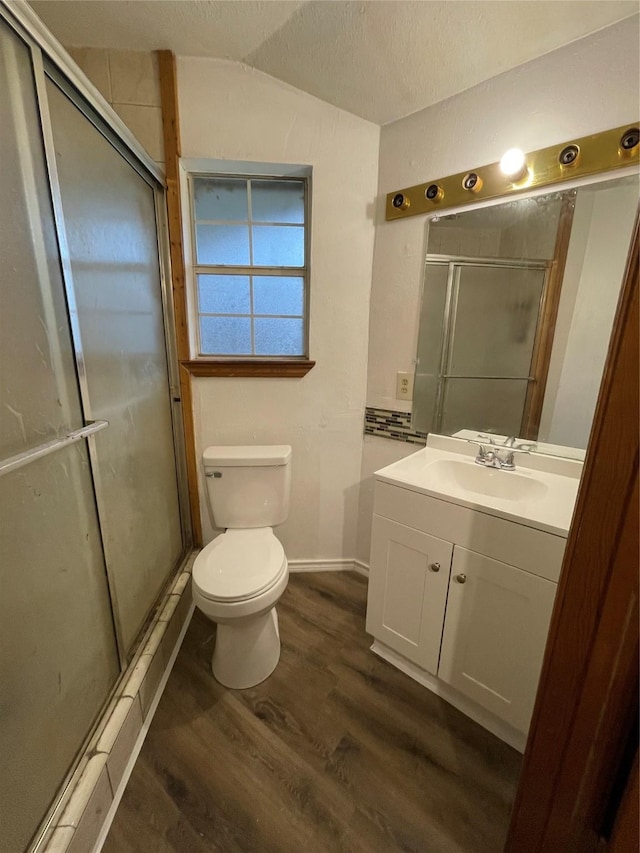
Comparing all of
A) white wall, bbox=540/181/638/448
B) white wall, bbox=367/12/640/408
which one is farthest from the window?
white wall, bbox=540/181/638/448

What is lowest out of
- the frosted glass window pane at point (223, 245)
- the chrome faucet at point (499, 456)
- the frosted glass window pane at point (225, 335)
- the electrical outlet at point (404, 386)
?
the chrome faucet at point (499, 456)

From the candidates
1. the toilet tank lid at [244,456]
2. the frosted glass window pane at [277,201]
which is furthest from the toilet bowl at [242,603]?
the frosted glass window pane at [277,201]

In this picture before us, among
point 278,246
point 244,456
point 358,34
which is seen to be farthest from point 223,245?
point 244,456

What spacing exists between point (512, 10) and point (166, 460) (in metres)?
1.99

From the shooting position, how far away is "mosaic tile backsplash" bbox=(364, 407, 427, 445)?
1645 millimetres

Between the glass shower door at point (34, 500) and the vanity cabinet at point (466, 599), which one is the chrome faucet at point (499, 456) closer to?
the vanity cabinet at point (466, 599)

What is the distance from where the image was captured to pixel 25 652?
766 millimetres

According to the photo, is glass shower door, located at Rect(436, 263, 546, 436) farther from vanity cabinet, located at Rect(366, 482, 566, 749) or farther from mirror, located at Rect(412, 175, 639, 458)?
vanity cabinet, located at Rect(366, 482, 566, 749)

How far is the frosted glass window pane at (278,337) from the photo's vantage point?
1.78 m

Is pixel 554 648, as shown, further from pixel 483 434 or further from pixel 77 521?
pixel 77 521

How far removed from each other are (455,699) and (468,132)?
2118mm

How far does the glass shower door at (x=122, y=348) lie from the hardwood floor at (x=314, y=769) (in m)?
0.39

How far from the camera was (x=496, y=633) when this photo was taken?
109cm

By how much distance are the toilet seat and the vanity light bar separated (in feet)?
5.03
